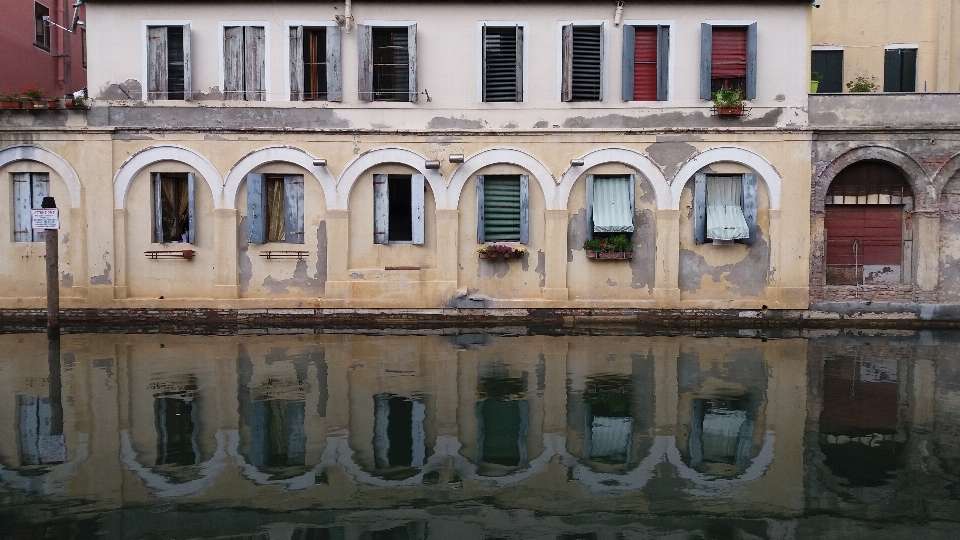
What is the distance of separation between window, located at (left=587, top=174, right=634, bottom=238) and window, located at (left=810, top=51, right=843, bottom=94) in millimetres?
7164

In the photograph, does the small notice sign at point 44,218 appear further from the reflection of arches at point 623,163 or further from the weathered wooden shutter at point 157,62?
the reflection of arches at point 623,163

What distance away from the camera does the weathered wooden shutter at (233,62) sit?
18.4 meters

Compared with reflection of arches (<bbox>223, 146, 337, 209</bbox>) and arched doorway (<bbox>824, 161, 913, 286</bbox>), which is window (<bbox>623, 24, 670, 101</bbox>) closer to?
arched doorway (<bbox>824, 161, 913, 286</bbox>)

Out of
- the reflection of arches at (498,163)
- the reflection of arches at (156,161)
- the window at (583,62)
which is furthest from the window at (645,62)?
the reflection of arches at (156,161)

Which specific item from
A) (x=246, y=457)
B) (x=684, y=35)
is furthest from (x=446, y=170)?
(x=246, y=457)

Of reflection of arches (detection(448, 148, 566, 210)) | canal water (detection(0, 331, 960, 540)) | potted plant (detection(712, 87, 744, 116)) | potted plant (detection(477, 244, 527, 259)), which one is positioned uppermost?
potted plant (detection(712, 87, 744, 116))

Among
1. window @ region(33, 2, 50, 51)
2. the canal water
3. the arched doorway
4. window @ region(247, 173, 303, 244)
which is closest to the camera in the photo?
the canal water

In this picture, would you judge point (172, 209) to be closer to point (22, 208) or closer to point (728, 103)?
point (22, 208)

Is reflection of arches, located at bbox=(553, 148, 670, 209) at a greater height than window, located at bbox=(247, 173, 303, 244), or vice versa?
reflection of arches, located at bbox=(553, 148, 670, 209)

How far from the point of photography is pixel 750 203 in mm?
18391

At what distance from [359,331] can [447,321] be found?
2.01 metres

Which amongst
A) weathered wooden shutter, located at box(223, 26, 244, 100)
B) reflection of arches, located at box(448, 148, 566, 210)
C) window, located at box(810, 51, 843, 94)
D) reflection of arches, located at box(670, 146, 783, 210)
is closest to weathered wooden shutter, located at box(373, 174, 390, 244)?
reflection of arches, located at box(448, 148, 566, 210)

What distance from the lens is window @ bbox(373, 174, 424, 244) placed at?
18.5 meters

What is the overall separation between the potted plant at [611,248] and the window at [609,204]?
0.19 meters
